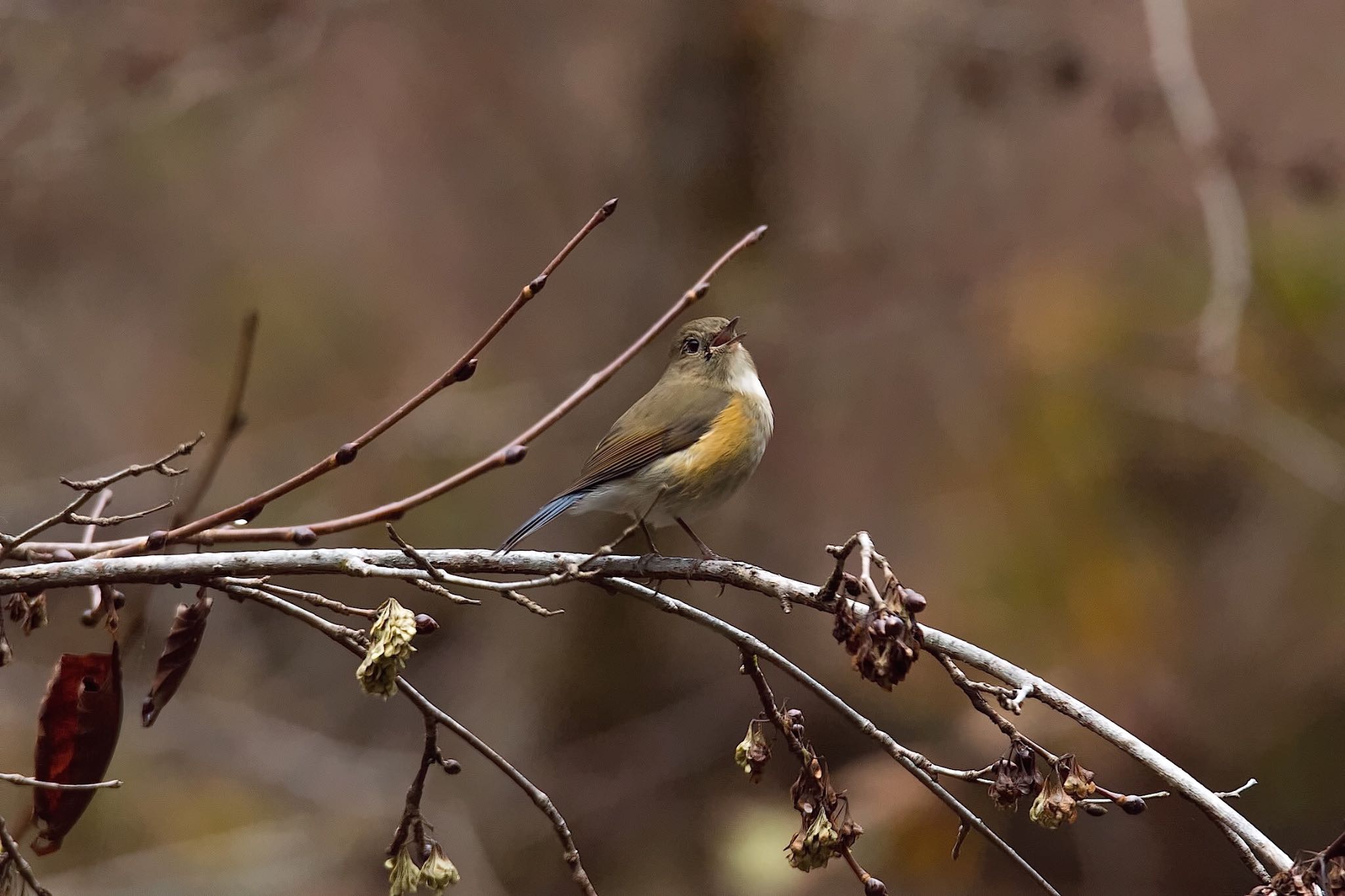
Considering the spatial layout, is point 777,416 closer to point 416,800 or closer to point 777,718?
point 777,718

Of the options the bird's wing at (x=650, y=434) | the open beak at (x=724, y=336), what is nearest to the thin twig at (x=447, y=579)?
the bird's wing at (x=650, y=434)

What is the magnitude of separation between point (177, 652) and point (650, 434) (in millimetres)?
1668

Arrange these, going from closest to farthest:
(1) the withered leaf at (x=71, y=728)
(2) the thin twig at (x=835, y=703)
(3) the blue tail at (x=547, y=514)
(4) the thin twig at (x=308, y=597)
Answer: (4) the thin twig at (x=308, y=597)
(2) the thin twig at (x=835, y=703)
(1) the withered leaf at (x=71, y=728)
(3) the blue tail at (x=547, y=514)

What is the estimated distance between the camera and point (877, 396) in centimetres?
716

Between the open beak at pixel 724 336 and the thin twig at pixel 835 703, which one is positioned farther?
the open beak at pixel 724 336

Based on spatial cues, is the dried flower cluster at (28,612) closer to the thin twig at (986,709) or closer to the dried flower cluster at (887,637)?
the dried flower cluster at (887,637)

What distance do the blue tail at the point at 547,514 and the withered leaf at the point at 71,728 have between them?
0.93 metres

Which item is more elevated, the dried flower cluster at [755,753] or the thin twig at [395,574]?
the thin twig at [395,574]

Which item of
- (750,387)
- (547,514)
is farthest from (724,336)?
(547,514)

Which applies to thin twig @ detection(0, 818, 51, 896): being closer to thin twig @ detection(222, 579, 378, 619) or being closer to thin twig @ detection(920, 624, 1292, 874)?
thin twig @ detection(222, 579, 378, 619)

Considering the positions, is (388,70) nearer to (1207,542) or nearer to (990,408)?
(990,408)

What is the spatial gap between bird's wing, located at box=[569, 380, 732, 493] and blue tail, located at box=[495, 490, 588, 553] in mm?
24

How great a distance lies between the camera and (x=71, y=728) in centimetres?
182

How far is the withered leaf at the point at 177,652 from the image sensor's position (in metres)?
1.85
